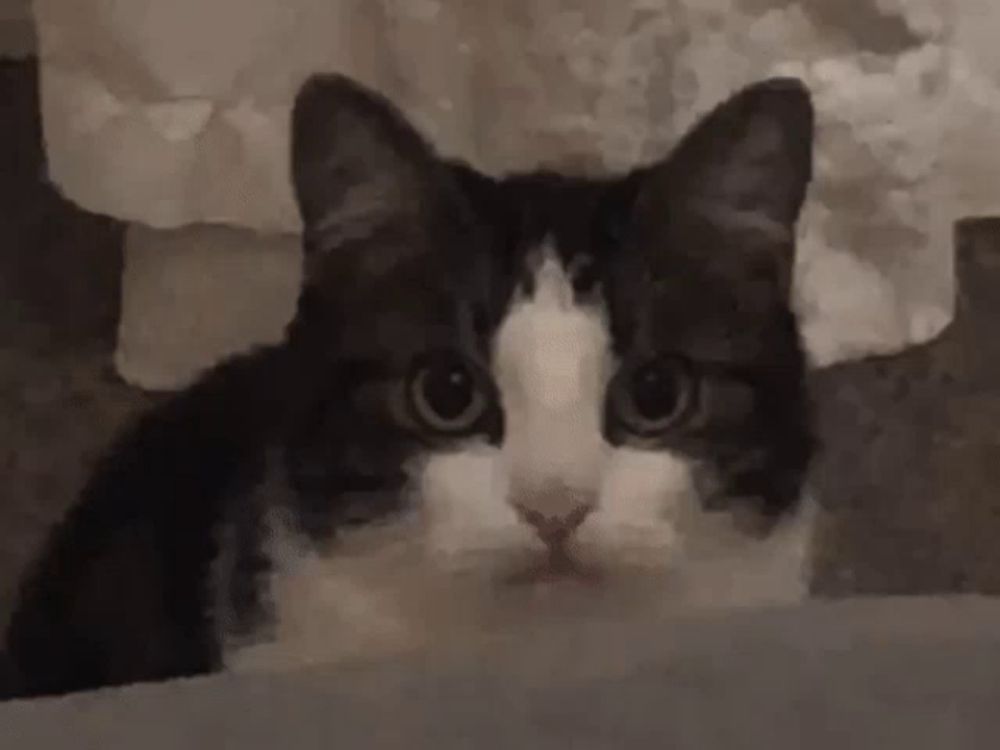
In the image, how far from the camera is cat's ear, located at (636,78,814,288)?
911 mm

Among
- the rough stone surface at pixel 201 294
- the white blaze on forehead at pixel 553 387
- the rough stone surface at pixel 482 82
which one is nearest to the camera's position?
the white blaze on forehead at pixel 553 387

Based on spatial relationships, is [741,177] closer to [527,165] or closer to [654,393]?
[654,393]

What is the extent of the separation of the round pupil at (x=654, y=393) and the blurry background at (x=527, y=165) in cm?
26

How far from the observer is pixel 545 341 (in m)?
0.86

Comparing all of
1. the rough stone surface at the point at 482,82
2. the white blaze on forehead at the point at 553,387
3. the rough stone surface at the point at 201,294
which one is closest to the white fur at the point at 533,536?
the white blaze on forehead at the point at 553,387

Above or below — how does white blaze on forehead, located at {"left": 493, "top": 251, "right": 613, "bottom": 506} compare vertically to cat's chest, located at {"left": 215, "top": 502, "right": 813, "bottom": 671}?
above

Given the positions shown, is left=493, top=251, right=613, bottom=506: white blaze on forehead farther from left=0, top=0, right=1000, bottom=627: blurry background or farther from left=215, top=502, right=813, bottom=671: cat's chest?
left=0, top=0, right=1000, bottom=627: blurry background

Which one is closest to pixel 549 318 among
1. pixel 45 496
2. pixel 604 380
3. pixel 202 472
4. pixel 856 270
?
pixel 604 380

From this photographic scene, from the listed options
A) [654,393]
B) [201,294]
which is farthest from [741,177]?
[201,294]

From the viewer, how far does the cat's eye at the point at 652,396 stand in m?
0.88

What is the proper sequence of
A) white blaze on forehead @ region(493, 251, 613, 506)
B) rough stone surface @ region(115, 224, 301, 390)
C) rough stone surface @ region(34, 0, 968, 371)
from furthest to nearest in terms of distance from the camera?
rough stone surface @ region(115, 224, 301, 390) → rough stone surface @ region(34, 0, 968, 371) → white blaze on forehead @ region(493, 251, 613, 506)

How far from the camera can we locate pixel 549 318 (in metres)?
0.87

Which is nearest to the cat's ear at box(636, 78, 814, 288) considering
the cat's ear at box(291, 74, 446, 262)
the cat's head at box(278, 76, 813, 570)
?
the cat's head at box(278, 76, 813, 570)

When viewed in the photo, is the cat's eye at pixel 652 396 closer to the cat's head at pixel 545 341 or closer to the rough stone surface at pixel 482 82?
the cat's head at pixel 545 341
